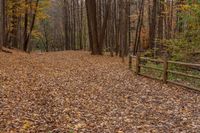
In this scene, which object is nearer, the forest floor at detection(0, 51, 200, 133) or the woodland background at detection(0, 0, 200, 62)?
the forest floor at detection(0, 51, 200, 133)

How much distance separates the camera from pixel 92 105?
32.6 ft

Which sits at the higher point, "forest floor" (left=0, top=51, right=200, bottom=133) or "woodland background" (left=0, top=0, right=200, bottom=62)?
"woodland background" (left=0, top=0, right=200, bottom=62)

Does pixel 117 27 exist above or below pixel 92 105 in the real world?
above

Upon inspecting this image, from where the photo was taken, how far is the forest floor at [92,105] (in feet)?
25.3

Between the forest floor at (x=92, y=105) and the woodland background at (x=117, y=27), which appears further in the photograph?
the woodland background at (x=117, y=27)

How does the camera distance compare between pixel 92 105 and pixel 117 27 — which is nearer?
pixel 92 105

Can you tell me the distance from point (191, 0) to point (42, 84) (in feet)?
25.6

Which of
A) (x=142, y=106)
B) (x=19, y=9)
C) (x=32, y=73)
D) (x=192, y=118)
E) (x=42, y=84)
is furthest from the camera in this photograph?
(x=19, y=9)

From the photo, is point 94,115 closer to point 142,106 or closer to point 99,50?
point 142,106

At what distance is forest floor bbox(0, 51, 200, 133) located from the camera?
7.73 metres

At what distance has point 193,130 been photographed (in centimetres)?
756

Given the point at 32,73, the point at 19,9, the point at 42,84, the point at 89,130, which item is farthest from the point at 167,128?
the point at 19,9

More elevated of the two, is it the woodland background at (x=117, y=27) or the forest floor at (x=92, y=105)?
the woodland background at (x=117, y=27)

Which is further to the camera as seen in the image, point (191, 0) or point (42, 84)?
point (191, 0)
